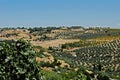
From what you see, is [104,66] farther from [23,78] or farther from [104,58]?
[23,78]

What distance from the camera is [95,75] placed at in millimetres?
97750

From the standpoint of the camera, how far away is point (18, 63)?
3172 cm

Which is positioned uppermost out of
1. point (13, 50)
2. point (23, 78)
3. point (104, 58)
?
point (13, 50)

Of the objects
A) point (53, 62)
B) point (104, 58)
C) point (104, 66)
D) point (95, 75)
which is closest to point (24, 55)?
point (95, 75)

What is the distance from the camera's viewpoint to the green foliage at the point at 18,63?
31.6 metres

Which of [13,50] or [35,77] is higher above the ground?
[13,50]

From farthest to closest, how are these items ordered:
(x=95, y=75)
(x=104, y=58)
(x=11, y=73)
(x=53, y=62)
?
(x=104, y=58)
(x=53, y=62)
(x=95, y=75)
(x=11, y=73)

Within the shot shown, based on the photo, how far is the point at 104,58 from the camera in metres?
178

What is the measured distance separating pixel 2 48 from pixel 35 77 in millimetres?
3301

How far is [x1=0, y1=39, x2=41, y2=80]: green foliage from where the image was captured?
31.6m

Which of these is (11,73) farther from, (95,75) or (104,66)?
(104,66)

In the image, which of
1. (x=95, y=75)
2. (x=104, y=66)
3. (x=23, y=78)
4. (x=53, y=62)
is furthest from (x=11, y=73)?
(x=104, y=66)

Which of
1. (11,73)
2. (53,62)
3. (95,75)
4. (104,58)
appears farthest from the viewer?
(104,58)

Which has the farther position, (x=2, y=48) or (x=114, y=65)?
(x=114, y=65)
